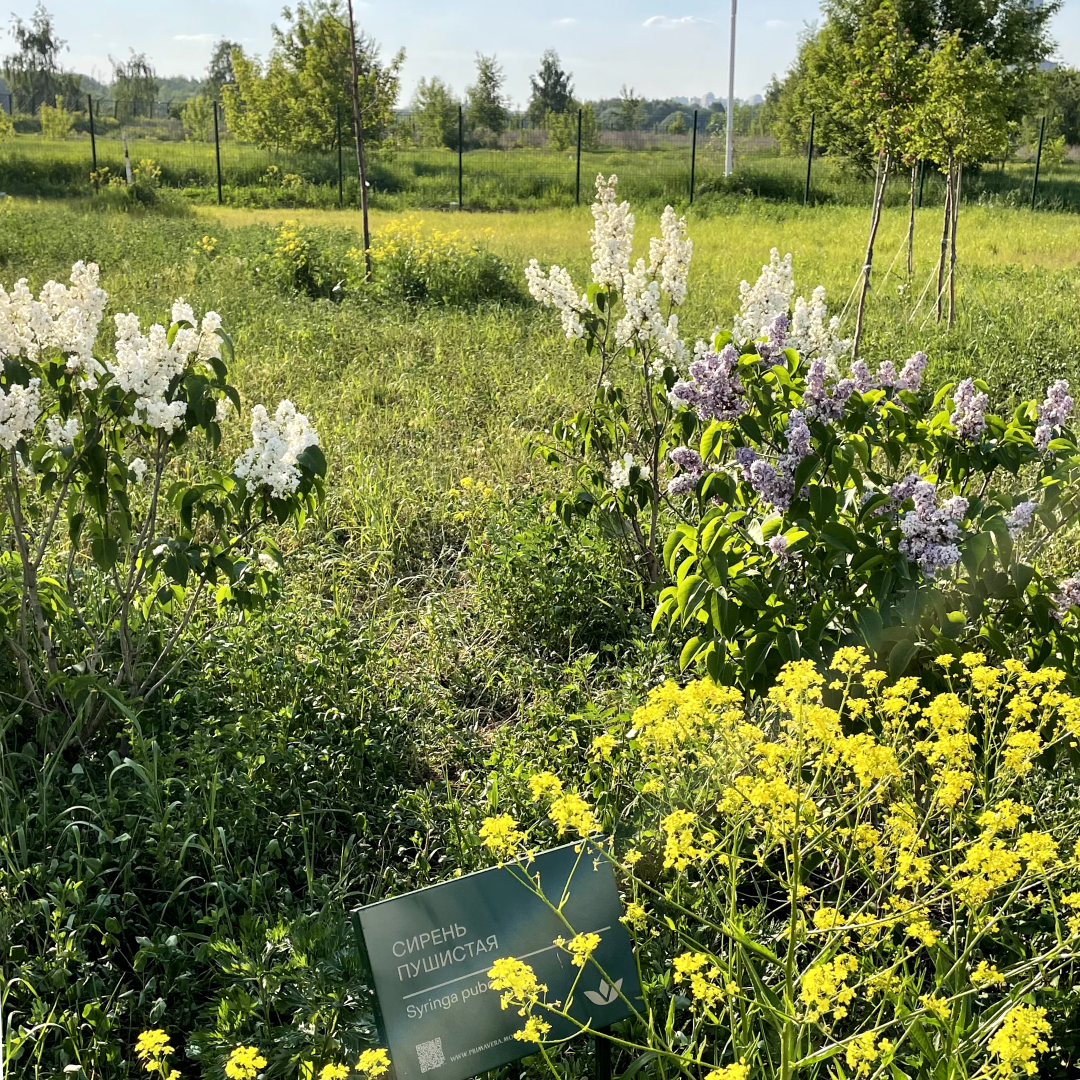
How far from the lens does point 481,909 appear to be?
1675mm

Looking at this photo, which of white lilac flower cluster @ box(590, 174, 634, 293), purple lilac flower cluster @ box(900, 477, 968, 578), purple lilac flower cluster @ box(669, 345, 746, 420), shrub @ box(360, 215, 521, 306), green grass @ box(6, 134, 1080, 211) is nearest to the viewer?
purple lilac flower cluster @ box(900, 477, 968, 578)

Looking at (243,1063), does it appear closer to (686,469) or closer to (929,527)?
(929,527)

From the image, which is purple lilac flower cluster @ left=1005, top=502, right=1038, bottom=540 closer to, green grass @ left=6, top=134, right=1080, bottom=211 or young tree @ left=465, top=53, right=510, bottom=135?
green grass @ left=6, top=134, right=1080, bottom=211

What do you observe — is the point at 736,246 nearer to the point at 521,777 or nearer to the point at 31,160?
the point at 521,777

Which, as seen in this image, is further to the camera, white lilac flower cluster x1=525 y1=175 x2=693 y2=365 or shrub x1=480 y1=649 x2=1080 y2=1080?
white lilac flower cluster x1=525 y1=175 x2=693 y2=365

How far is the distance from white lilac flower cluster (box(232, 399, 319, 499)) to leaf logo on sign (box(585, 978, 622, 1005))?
143cm

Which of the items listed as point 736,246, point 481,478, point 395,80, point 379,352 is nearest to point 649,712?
point 481,478

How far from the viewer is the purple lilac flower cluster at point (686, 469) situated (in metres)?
2.65

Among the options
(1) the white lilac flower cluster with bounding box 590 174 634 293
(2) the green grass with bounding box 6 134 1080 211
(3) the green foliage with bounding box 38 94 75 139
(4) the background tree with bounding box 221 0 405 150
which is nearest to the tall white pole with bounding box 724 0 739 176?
(2) the green grass with bounding box 6 134 1080 211

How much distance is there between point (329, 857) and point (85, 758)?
2.55 ft

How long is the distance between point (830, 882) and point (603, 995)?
613mm

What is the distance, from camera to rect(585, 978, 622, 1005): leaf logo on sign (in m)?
1.69

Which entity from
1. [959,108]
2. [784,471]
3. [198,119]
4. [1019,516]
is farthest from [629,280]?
[198,119]

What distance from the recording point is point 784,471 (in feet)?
7.97
